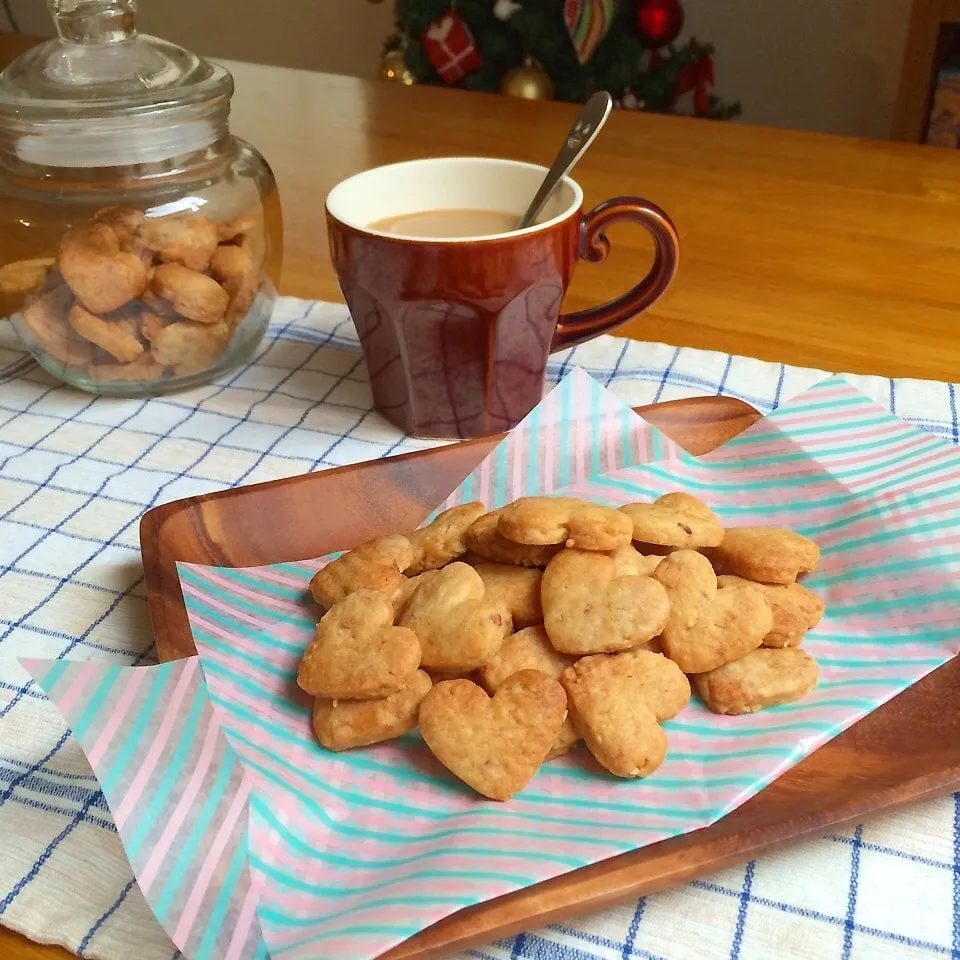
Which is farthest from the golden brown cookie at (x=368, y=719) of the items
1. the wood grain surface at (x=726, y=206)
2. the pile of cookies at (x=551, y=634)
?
the wood grain surface at (x=726, y=206)

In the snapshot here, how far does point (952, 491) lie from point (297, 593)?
0.36 m

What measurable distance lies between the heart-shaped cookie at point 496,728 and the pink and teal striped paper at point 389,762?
1 cm

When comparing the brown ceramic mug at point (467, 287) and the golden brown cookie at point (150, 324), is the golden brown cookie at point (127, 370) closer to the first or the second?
the golden brown cookie at point (150, 324)

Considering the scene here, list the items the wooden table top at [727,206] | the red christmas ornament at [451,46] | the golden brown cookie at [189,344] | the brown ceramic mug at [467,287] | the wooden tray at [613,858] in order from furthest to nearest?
1. the red christmas ornament at [451,46]
2. the wooden table top at [727,206]
3. the golden brown cookie at [189,344]
4. the brown ceramic mug at [467,287]
5. the wooden tray at [613,858]

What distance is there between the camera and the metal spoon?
71cm

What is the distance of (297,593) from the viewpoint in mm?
532

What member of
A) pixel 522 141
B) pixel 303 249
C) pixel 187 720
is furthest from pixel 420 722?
pixel 522 141

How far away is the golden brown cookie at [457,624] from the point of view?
1.49ft

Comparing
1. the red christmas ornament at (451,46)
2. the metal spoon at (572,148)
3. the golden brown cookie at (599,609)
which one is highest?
the metal spoon at (572,148)

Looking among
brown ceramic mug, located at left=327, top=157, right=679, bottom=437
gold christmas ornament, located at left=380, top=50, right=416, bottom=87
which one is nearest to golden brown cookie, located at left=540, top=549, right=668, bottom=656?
brown ceramic mug, located at left=327, top=157, right=679, bottom=437

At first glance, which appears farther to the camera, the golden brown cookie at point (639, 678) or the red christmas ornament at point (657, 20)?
Answer: the red christmas ornament at point (657, 20)

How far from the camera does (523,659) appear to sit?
0.46 metres

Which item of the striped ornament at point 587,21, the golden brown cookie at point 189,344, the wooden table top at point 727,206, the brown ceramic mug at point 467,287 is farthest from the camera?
the striped ornament at point 587,21

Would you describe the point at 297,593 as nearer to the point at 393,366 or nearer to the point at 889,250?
the point at 393,366
